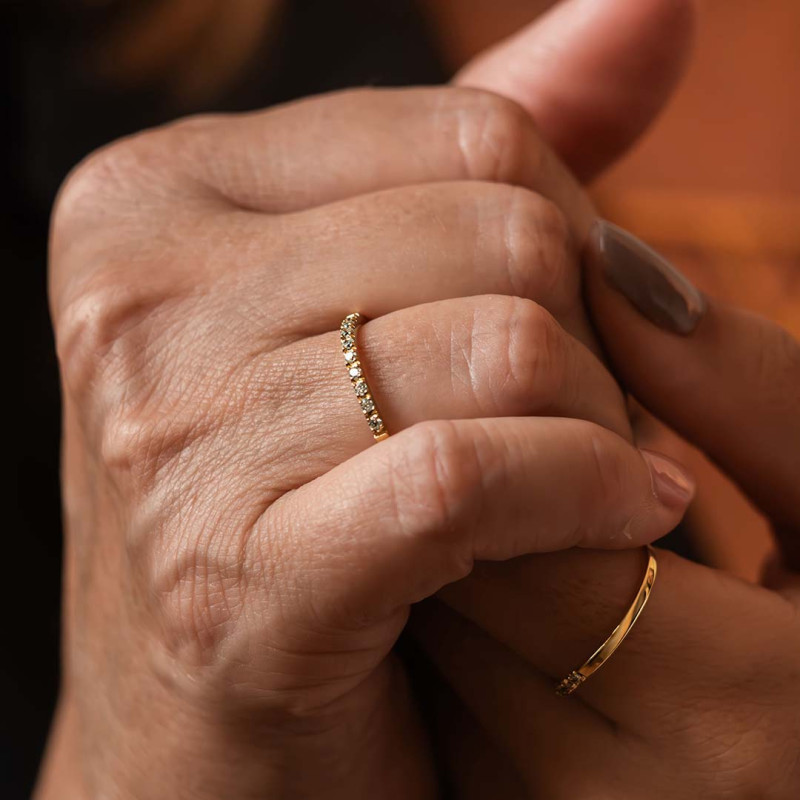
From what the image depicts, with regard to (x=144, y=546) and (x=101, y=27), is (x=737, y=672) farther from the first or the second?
(x=101, y=27)

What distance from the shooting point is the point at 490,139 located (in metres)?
0.82

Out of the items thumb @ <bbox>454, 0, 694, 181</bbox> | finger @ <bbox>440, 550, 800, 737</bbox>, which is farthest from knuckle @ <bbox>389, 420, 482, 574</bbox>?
thumb @ <bbox>454, 0, 694, 181</bbox>

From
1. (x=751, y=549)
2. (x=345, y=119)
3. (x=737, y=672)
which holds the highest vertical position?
(x=345, y=119)

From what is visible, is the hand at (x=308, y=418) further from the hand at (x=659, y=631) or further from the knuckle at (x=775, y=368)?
the knuckle at (x=775, y=368)

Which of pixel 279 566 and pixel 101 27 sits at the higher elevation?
pixel 101 27

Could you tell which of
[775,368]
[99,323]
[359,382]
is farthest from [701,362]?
[99,323]

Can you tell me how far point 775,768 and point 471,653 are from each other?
10.2 inches

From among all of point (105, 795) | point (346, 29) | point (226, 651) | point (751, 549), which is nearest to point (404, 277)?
point (226, 651)

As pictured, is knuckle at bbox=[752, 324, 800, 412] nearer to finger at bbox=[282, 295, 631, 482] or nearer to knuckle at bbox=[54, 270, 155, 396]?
finger at bbox=[282, 295, 631, 482]

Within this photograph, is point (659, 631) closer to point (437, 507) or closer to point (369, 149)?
point (437, 507)

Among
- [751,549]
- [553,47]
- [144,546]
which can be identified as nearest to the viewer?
[144,546]

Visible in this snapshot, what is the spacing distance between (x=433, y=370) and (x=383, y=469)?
0.10 metres

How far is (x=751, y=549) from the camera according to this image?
1.51m

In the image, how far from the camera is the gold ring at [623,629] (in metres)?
0.70
